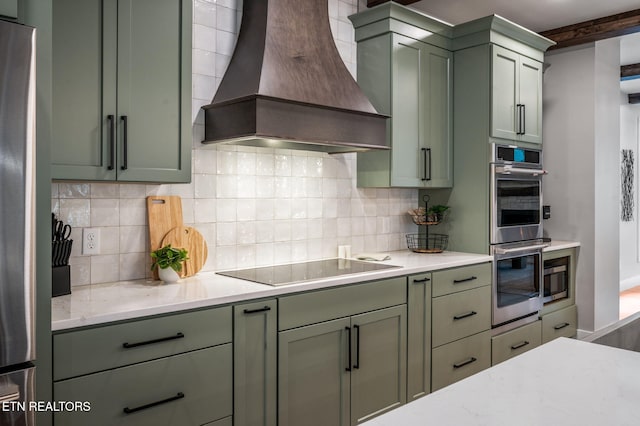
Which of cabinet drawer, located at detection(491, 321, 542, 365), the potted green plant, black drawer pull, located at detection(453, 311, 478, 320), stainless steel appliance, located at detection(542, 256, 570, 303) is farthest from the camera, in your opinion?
stainless steel appliance, located at detection(542, 256, 570, 303)

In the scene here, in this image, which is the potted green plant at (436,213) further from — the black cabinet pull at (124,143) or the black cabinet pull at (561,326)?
the black cabinet pull at (124,143)

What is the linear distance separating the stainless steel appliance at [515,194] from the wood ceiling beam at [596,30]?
1.14 m

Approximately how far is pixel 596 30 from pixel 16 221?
4471 millimetres

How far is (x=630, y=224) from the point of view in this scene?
7586 mm

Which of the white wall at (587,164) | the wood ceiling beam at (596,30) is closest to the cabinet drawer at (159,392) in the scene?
the white wall at (587,164)

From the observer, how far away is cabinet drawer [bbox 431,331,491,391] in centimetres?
313

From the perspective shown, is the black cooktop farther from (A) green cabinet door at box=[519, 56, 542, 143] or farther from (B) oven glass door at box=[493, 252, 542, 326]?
Answer: (A) green cabinet door at box=[519, 56, 542, 143]

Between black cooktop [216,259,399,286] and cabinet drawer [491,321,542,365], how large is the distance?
3.89 ft

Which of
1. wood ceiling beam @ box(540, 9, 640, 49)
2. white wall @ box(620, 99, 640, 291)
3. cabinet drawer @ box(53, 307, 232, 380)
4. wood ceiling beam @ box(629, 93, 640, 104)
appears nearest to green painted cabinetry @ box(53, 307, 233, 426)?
cabinet drawer @ box(53, 307, 232, 380)

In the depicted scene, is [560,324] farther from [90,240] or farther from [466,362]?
[90,240]

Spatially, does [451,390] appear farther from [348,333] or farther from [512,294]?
[512,294]

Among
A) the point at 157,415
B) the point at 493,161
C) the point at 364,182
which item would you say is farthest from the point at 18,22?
the point at 493,161

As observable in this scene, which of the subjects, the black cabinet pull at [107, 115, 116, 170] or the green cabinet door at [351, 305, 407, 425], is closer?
the black cabinet pull at [107, 115, 116, 170]

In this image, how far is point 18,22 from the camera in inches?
61.1
